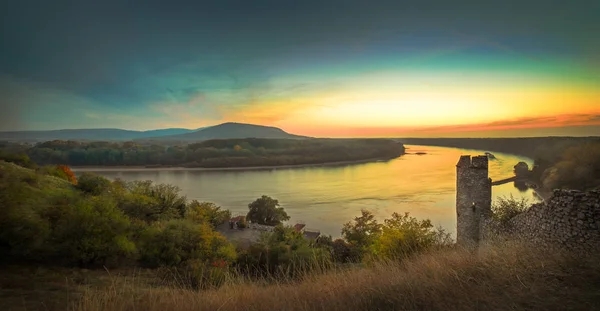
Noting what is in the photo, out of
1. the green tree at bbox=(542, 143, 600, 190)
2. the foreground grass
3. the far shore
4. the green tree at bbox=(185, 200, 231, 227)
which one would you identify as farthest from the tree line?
the far shore

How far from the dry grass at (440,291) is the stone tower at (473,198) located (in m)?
8.40

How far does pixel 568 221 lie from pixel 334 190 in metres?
36.4

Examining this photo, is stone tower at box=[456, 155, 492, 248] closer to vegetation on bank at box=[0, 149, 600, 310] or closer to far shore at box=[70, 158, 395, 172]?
vegetation on bank at box=[0, 149, 600, 310]

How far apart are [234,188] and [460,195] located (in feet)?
124

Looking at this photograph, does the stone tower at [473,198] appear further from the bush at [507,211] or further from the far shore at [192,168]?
the far shore at [192,168]

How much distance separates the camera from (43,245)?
34.2 ft

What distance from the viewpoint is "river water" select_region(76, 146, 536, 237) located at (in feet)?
96.6

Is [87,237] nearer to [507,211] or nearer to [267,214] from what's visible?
[507,211]

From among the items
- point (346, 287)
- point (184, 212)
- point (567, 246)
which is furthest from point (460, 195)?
point (184, 212)

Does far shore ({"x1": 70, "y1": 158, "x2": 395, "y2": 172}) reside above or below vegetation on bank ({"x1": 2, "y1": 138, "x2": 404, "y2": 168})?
below

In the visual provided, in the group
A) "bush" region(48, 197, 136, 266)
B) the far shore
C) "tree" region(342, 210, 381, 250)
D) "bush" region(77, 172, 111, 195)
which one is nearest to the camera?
"bush" region(48, 197, 136, 266)

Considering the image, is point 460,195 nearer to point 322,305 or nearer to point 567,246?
point 567,246

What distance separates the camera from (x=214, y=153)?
65750 mm

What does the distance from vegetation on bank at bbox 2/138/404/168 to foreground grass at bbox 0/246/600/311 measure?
107 feet
